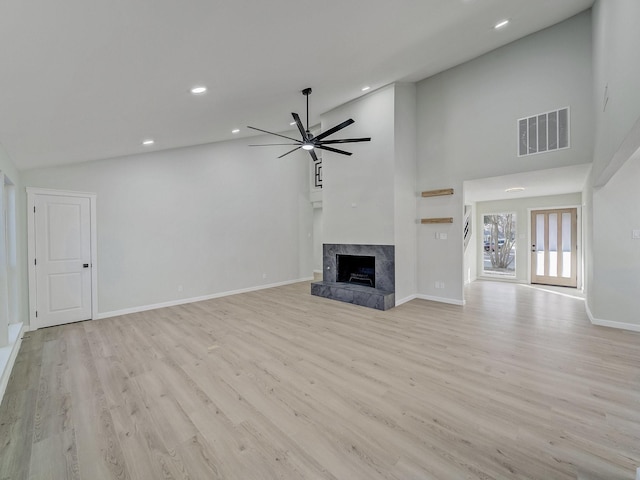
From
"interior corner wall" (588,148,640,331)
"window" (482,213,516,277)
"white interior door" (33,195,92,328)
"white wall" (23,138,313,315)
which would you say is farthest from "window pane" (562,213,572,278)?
"white interior door" (33,195,92,328)

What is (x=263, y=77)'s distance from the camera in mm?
3225

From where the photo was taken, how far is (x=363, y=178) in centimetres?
564

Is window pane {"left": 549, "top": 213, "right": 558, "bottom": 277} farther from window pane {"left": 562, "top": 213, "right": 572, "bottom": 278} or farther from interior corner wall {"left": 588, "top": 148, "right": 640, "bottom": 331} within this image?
interior corner wall {"left": 588, "top": 148, "right": 640, "bottom": 331}

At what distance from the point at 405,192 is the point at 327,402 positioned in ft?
14.0

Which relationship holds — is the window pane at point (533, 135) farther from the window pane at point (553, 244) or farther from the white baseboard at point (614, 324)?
the window pane at point (553, 244)

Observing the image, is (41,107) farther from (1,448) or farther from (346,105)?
(346,105)

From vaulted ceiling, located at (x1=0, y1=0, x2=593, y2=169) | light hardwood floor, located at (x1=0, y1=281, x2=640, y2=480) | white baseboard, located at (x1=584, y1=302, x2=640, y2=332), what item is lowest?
light hardwood floor, located at (x1=0, y1=281, x2=640, y2=480)

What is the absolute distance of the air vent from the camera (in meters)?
4.18

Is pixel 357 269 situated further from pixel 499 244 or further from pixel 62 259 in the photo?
pixel 499 244

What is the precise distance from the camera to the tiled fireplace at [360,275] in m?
5.22

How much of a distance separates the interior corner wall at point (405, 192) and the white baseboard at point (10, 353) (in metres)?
5.21

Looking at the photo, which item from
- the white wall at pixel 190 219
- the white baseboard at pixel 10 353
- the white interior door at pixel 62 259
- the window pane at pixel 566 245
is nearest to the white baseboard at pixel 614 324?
the window pane at pixel 566 245

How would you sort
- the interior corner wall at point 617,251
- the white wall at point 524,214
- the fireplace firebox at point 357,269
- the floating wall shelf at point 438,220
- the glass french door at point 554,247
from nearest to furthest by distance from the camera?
1. the interior corner wall at point 617,251
2. the floating wall shelf at point 438,220
3. the fireplace firebox at point 357,269
4. the glass french door at point 554,247
5. the white wall at point 524,214

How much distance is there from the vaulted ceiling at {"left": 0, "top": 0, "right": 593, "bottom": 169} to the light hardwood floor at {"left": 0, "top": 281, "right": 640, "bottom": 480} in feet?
8.22
